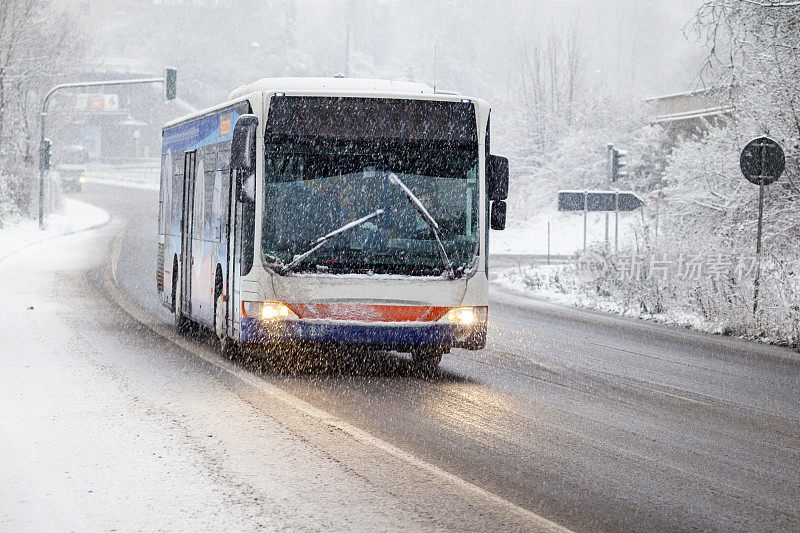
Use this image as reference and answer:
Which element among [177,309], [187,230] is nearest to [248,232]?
[187,230]

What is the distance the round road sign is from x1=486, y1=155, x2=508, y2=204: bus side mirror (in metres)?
8.36

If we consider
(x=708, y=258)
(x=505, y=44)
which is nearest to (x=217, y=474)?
(x=708, y=258)

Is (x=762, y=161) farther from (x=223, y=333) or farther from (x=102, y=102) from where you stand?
(x=102, y=102)

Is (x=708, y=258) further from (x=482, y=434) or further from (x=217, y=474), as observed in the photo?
(x=217, y=474)

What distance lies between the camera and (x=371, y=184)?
1187cm

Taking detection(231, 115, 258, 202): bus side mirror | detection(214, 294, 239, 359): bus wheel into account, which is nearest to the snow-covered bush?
detection(214, 294, 239, 359): bus wheel

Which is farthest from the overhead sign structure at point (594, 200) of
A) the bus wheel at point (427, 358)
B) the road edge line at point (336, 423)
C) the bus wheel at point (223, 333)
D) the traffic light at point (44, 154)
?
the traffic light at point (44, 154)

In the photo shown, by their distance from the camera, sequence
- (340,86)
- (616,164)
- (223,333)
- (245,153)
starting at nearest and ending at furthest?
(245,153) → (340,86) → (223,333) → (616,164)

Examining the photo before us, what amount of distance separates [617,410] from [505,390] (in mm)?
1333

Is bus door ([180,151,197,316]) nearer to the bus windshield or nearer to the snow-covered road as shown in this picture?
the snow-covered road

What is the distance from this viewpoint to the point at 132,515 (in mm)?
6324

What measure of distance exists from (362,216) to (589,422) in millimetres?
3367

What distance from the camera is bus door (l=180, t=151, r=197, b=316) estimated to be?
15227 millimetres

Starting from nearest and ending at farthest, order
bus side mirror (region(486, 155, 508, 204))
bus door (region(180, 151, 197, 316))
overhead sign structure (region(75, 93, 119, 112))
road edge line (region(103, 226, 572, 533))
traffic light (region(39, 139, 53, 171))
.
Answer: road edge line (region(103, 226, 572, 533)) < bus side mirror (region(486, 155, 508, 204)) < bus door (region(180, 151, 197, 316)) < traffic light (region(39, 139, 53, 171)) < overhead sign structure (region(75, 93, 119, 112))
